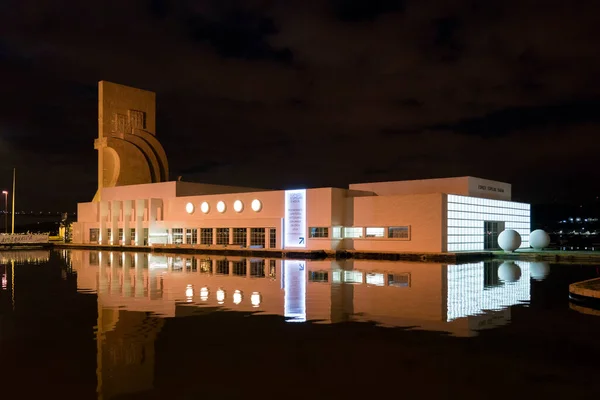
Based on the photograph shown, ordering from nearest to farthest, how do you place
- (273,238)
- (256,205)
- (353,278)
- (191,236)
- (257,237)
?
(353,278)
(273,238)
(256,205)
(257,237)
(191,236)

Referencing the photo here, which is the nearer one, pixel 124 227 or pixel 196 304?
pixel 196 304

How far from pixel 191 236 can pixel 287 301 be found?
36.2m

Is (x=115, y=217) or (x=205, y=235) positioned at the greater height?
→ (x=115, y=217)

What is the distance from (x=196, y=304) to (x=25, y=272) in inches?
622

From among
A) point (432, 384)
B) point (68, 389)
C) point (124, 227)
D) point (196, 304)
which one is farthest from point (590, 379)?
point (124, 227)

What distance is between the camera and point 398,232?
1480 inches

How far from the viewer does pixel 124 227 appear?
5534 cm

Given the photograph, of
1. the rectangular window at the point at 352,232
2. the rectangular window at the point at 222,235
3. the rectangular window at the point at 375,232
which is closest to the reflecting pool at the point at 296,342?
the rectangular window at the point at 375,232

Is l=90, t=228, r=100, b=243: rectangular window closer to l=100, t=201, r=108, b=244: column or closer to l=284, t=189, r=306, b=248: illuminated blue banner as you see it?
l=100, t=201, r=108, b=244: column

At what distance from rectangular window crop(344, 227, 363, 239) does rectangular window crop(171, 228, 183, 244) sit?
18.0 meters

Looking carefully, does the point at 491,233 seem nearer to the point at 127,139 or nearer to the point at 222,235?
the point at 222,235

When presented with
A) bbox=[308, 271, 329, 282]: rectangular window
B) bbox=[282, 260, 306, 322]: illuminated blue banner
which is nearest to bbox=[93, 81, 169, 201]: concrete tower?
bbox=[308, 271, 329, 282]: rectangular window

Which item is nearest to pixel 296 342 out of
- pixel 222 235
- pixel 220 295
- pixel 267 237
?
pixel 220 295

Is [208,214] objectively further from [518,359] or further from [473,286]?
[518,359]
